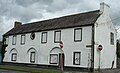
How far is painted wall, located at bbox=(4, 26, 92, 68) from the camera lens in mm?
26812

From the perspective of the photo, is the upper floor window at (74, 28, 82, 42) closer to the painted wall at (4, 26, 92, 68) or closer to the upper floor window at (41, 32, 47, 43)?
the painted wall at (4, 26, 92, 68)

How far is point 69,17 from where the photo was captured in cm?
3278

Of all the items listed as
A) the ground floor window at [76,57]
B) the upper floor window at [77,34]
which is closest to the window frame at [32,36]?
the upper floor window at [77,34]

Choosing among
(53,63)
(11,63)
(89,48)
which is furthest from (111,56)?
(11,63)

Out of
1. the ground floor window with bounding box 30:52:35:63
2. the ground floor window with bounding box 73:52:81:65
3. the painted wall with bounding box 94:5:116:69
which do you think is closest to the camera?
the painted wall with bounding box 94:5:116:69

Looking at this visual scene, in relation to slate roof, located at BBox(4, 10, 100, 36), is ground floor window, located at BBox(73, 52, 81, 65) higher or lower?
lower

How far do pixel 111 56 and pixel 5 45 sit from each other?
71.9ft

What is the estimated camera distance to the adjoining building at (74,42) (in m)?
26.6

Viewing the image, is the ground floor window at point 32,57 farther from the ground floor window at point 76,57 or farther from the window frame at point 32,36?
the ground floor window at point 76,57

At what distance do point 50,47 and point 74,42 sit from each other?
469 centimetres

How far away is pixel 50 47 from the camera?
3127cm

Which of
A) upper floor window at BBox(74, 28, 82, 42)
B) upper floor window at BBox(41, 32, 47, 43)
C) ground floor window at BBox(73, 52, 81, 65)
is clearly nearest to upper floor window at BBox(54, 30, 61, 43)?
upper floor window at BBox(41, 32, 47, 43)

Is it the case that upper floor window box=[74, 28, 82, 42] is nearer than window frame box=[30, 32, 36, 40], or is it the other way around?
upper floor window box=[74, 28, 82, 42]

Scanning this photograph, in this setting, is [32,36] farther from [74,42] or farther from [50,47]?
[74,42]
